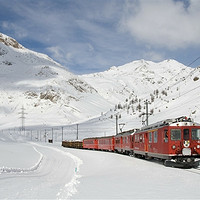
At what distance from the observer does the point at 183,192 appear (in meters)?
10.4

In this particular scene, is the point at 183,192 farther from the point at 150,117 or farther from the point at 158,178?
the point at 150,117

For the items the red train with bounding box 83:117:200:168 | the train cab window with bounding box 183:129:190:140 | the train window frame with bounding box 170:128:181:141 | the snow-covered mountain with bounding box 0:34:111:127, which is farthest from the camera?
the snow-covered mountain with bounding box 0:34:111:127

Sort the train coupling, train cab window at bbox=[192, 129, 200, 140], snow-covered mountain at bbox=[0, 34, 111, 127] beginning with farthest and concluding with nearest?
snow-covered mountain at bbox=[0, 34, 111, 127] → train cab window at bbox=[192, 129, 200, 140] → the train coupling

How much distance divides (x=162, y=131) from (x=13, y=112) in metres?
147

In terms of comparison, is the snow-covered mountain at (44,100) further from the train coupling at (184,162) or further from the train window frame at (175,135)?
the train coupling at (184,162)

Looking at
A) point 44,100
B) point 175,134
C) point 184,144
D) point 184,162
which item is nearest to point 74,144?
point 175,134

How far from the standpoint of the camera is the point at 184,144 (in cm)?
1950

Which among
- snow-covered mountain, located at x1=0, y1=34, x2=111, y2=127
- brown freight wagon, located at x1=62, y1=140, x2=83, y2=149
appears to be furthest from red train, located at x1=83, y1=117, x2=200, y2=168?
snow-covered mountain, located at x1=0, y1=34, x2=111, y2=127

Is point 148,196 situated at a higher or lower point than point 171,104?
lower

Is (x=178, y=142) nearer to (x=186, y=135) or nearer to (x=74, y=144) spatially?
(x=186, y=135)

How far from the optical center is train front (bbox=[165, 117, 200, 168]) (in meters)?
19.1

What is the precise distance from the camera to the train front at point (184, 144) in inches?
751

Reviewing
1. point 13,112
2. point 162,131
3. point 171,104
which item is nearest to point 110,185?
point 162,131

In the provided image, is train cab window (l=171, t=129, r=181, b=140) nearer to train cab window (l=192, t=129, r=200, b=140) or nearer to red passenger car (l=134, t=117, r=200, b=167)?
red passenger car (l=134, t=117, r=200, b=167)
